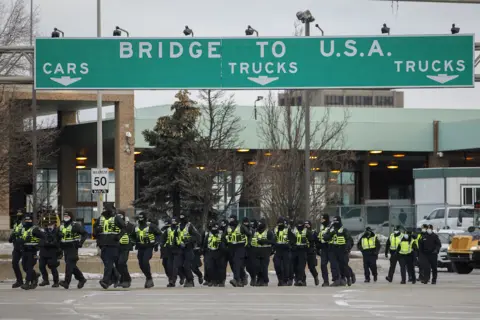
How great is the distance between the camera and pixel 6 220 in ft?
195

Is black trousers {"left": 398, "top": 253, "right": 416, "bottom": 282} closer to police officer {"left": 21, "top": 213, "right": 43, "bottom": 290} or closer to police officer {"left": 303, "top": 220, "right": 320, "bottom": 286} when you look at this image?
police officer {"left": 303, "top": 220, "right": 320, "bottom": 286}

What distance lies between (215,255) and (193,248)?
1.87 feet

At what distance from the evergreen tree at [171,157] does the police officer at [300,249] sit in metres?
22.9

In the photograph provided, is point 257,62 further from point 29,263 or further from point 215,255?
point 29,263

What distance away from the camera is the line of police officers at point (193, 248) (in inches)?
1057

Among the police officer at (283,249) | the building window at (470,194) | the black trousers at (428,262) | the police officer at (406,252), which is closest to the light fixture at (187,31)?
the police officer at (283,249)

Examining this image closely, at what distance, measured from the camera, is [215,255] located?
2912 centimetres

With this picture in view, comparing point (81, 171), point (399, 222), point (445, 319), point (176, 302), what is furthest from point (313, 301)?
point (81, 171)

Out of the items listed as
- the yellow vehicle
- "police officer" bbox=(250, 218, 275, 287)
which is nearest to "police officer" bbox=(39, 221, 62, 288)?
"police officer" bbox=(250, 218, 275, 287)

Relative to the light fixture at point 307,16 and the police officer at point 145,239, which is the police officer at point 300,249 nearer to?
the police officer at point 145,239

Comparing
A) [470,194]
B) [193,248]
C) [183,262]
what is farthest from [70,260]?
[470,194]

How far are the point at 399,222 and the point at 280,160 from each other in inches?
264

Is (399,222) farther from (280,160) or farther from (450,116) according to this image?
(450,116)

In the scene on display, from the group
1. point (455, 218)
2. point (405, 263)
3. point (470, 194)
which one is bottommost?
point (405, 263)
